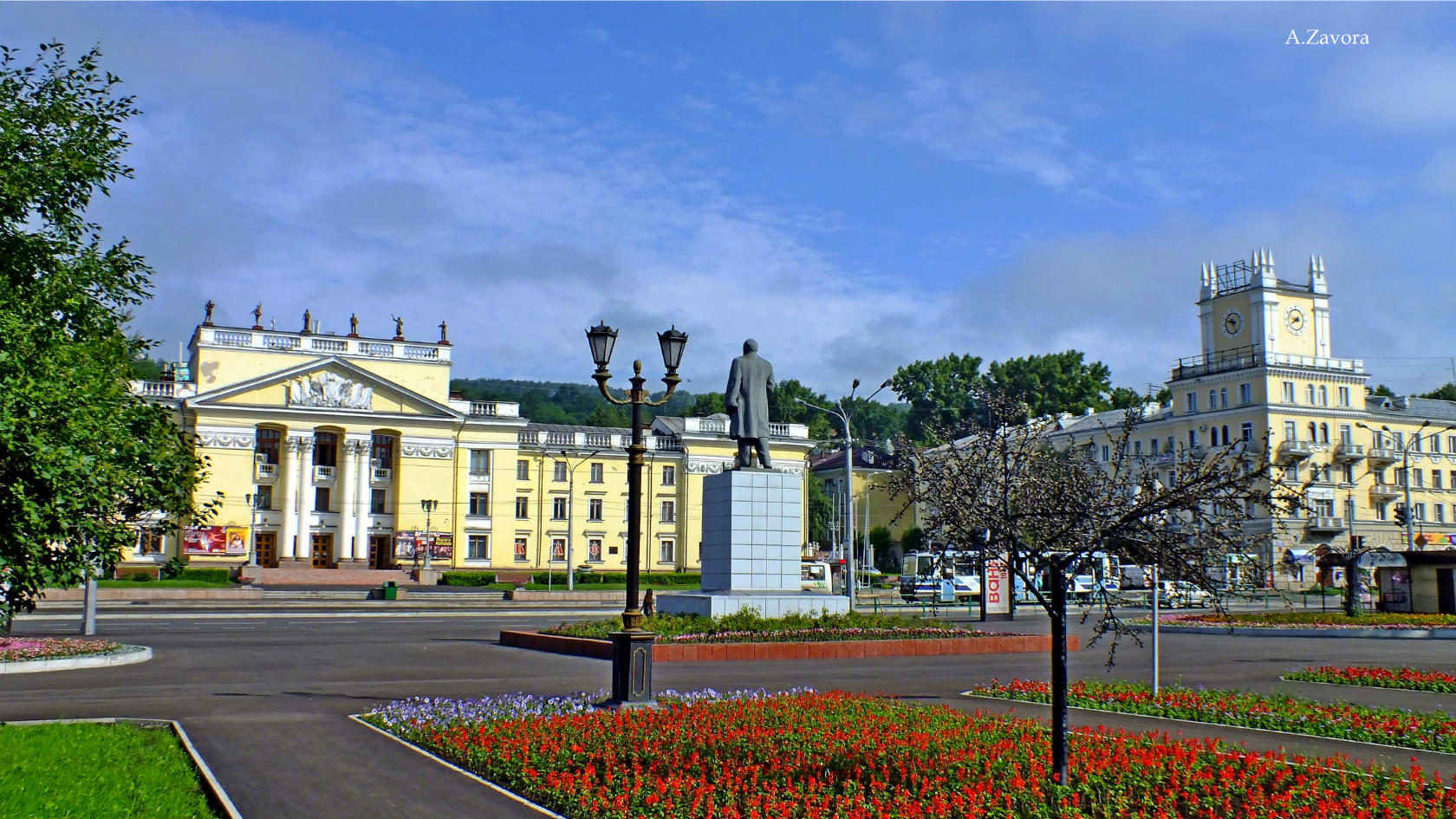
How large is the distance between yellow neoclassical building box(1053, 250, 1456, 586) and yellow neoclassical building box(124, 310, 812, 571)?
29866 mm

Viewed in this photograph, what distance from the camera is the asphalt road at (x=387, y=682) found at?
10.3m

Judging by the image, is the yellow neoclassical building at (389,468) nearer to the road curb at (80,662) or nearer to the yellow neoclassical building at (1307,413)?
the yellow neoclassical building at (1307,413)

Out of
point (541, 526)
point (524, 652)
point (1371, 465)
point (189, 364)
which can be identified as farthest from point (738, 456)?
point (1371, 465)

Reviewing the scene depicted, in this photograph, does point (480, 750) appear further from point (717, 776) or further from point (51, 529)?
point (51, 529)

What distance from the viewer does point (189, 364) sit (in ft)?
246

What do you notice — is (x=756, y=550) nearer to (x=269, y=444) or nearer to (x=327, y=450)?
(x=269, y=444)

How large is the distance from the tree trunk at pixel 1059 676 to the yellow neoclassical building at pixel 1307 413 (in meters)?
68.6

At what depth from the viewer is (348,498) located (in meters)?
74.9

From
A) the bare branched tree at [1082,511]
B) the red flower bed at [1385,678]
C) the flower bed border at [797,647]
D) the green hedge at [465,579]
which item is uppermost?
the bare branched tree at [1082,511]

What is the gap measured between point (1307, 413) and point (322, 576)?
64193 mm

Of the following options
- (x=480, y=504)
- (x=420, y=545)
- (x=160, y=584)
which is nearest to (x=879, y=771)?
(x=160, y=584)

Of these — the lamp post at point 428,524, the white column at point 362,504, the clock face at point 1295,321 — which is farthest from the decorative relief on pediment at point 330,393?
the clock face at point 1295,321

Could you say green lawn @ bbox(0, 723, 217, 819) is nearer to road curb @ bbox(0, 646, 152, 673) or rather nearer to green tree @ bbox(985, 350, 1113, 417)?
road curb @ bbox(0, 646, 152, 673)

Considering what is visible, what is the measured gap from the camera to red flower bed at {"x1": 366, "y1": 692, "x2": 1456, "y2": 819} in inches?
342
